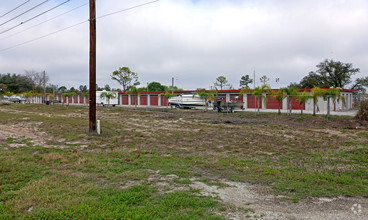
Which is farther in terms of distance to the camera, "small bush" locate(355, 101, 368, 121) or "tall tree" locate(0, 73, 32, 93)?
"tall tree" locate(0, 73, 32, 93)

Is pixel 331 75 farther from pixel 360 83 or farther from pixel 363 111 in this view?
pixel 363 111

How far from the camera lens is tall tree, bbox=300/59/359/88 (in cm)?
5866

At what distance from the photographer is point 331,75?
60.3 metres

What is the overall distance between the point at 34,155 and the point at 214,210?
6.84 m

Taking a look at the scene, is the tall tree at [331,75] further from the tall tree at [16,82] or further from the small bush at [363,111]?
the tall tree at [16,82]

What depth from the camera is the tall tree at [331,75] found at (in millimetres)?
58656

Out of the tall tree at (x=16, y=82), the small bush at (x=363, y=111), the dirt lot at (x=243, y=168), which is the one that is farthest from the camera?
the tall tree at (x=16, y=82)

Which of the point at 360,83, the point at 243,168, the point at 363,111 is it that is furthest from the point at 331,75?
the point at 243,168

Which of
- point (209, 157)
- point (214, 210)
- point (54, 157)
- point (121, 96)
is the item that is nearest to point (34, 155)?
point (54, 157)

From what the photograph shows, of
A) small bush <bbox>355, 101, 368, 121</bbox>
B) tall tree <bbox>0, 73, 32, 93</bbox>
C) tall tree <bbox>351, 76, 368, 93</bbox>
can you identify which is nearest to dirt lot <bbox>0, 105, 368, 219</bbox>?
small bush <bbox>355, 101, 368, 121</bbox>

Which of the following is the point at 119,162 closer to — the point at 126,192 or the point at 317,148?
the point at 126,192

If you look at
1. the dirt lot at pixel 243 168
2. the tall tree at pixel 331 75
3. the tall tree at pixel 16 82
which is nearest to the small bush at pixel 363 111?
the dirt lot at pixel 243 168

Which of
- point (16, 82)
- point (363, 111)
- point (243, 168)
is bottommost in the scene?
point (243, 168)

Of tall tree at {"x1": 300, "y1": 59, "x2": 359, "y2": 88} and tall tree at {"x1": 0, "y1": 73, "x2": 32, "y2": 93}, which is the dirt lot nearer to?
tall tree at {"x1": 300, "y1": 59, "x2": 359, "y2": 88}
